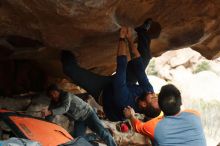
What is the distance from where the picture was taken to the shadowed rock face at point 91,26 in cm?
505

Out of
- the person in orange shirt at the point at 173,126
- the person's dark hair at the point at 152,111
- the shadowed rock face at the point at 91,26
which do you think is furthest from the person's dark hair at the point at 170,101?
the shadowed rock face at the point at 91,26

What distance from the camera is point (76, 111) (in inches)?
283

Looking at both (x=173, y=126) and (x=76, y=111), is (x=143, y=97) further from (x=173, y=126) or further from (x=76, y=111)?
(x=76, y=111)

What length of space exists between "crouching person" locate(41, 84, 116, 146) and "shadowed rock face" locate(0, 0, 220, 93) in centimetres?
76

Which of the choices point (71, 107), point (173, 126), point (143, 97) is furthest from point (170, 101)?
point (71, 107)

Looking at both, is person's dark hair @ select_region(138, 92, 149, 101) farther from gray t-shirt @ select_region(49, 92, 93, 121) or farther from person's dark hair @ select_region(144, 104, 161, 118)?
gray t-shirt @ select_region(49, 92, 93, 121)

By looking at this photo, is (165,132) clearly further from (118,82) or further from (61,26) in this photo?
(61,26)

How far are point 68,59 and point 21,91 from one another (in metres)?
2.13

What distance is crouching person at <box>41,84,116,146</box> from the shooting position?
6754 mm

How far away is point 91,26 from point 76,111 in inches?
81.7

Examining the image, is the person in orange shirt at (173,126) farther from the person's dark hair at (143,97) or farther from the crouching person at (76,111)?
the crouching person at (76,111)

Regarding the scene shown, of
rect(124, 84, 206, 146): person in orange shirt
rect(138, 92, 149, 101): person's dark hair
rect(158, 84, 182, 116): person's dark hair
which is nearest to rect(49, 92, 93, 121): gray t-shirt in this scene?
rect(138, 92, 149, 101): person's dark hair

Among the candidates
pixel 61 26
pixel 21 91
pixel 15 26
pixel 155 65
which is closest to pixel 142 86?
pixel 61 26

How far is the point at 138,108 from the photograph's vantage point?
553 centimetres
